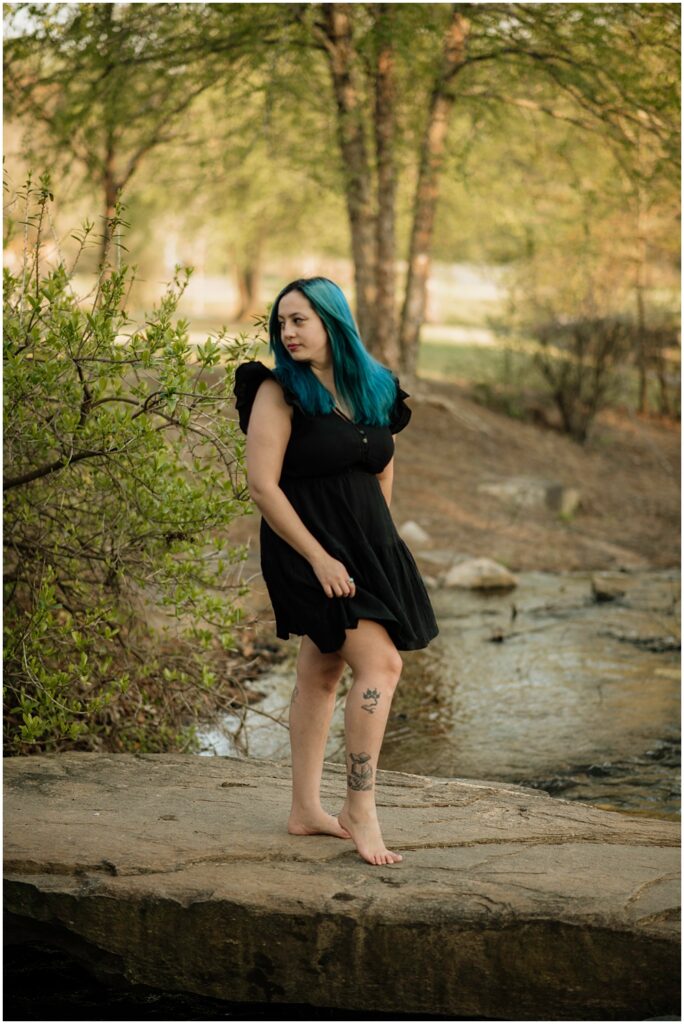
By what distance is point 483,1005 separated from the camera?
3914mm

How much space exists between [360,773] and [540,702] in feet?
12.8

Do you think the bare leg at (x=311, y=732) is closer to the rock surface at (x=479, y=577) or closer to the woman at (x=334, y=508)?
the woman at (x=334, y=508)

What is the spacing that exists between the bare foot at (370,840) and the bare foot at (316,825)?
0.11 meters

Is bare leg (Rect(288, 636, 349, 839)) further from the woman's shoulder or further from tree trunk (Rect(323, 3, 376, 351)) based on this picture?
tree trunk (Rect(323, 3, 376, 351))

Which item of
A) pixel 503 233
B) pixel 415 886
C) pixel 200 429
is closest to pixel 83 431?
pixel 200 429

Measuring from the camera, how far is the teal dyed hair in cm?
408

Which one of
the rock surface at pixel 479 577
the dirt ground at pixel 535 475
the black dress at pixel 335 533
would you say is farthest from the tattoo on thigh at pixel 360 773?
the rock surface at pixel 479 577

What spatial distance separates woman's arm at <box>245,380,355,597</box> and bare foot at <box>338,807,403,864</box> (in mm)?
818

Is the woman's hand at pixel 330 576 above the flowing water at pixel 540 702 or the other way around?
above

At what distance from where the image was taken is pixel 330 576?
4.04 m

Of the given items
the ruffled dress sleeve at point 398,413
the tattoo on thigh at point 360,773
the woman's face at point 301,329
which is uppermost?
the woman's face at point 301,329

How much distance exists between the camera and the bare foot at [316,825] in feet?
14.3

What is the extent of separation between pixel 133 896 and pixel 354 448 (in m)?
1.67

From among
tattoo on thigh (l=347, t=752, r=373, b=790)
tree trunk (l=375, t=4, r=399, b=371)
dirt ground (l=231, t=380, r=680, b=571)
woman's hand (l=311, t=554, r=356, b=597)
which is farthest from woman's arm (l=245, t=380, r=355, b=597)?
tree trunk (l=375, t=4, r=399, b=371)
